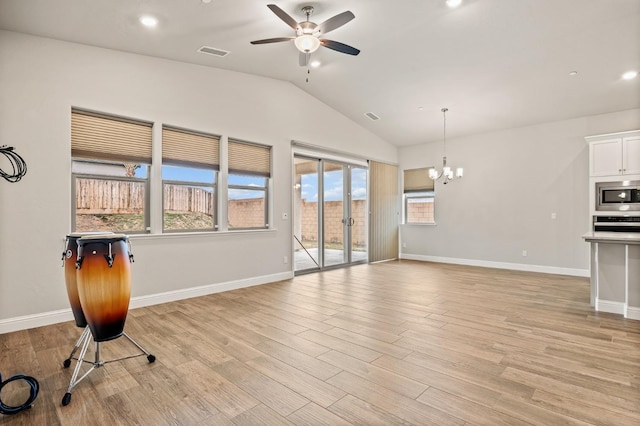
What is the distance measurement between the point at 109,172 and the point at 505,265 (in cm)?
738

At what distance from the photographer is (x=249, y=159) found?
543cm

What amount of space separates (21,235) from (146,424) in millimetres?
2790

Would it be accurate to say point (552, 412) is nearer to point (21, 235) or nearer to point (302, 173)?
point (21, 235)

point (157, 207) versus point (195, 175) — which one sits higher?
point (195, 175)

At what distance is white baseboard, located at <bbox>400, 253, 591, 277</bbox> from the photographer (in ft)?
20.1

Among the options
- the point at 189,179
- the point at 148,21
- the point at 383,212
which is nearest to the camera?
the point at 148,21

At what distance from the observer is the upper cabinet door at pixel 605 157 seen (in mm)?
5344

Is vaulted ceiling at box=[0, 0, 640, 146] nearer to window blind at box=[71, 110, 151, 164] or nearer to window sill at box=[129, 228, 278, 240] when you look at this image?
window blind at box=[71, 110, 151, 164]

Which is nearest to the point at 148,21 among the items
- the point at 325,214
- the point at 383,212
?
the point at 325,214

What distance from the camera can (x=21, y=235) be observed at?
338 cm

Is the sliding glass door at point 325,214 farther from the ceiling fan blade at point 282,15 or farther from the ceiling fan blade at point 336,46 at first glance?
the ceiling fan blade at point 282,15

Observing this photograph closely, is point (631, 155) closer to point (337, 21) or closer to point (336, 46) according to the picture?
point (336, 46)

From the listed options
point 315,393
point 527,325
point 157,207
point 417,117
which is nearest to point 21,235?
point 157,207

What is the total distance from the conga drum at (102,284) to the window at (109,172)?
2003mm
